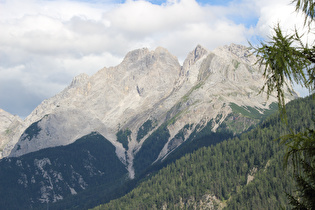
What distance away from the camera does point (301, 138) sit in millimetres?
17609

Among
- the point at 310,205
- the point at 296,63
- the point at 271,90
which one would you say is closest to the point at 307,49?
the point at 296,63

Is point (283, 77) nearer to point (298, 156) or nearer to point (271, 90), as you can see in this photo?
point (271, 90)

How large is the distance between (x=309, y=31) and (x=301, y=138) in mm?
4283

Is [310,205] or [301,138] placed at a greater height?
[301,138]

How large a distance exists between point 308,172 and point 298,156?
1.47m

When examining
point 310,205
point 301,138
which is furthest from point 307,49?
point 310,205

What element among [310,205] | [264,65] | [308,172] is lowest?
[310,205]

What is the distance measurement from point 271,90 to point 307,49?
7.46 feet

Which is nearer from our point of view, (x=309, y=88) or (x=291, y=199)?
(x=309, y=88)

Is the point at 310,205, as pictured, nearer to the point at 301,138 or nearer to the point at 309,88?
the point at 301,138

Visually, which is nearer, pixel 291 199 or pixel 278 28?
pixel 278 28

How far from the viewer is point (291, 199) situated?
19.8 meters

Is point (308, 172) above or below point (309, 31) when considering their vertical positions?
→ below

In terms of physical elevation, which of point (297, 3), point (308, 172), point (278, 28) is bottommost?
point (308, 172)
